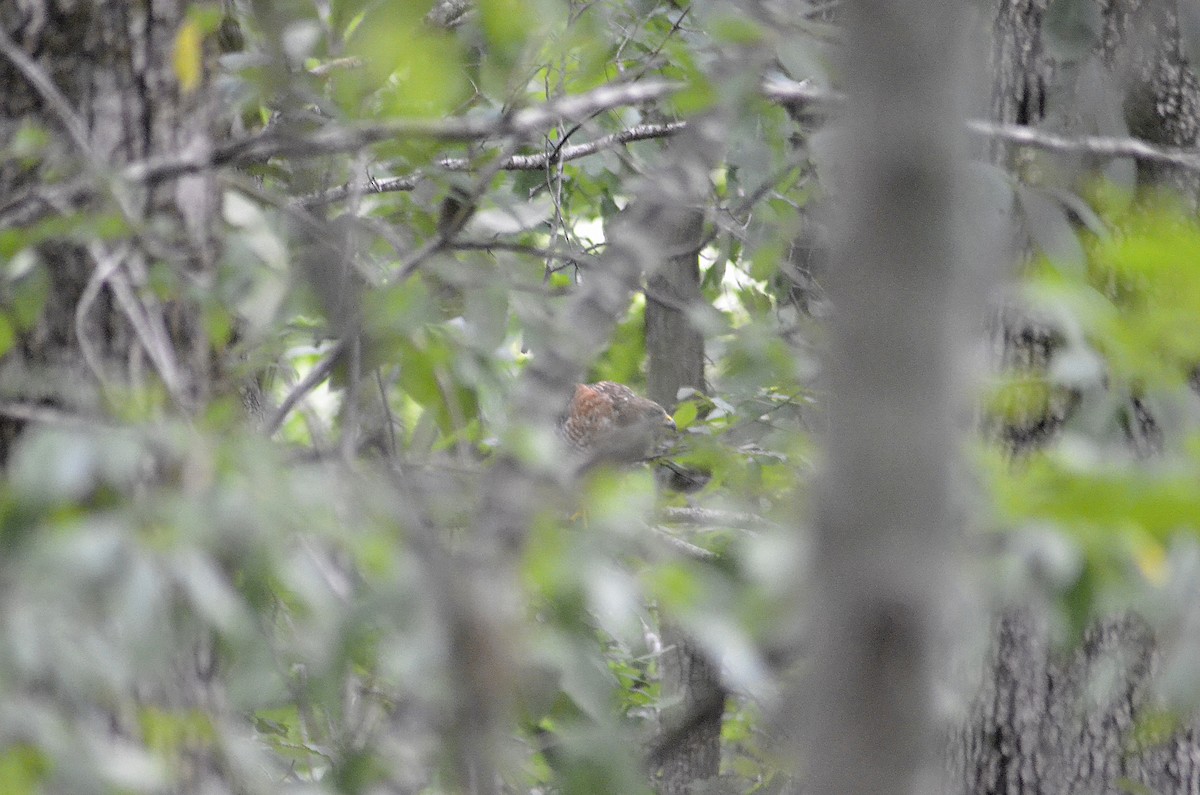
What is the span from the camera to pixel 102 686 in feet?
3.28

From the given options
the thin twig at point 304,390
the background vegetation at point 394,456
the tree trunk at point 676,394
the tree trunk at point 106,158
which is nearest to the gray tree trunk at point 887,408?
the background vegetation at point 394,456

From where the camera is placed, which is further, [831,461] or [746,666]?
[746,666]

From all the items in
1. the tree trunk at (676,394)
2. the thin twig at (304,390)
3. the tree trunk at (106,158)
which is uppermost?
the tree trunk at (106,158)

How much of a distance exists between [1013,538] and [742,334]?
23.1 inches

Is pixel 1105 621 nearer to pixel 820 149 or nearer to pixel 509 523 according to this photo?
pixel 820 149

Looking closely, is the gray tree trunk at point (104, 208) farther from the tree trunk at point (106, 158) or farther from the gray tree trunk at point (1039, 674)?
the gray tree trunk at point (1039, 674)

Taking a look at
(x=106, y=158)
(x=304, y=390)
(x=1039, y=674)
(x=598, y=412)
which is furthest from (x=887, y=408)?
(x=598, y=412)

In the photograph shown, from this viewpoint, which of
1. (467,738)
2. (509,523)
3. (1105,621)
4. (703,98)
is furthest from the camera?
(1105,621)

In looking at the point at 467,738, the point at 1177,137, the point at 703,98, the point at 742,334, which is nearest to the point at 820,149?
the point at 742,334

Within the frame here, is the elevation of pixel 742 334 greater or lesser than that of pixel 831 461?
lesser

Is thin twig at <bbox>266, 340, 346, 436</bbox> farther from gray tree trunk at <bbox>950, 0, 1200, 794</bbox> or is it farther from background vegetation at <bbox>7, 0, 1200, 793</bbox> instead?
gray tree trunk at <bbox>950, 0, 1200, 794</bbox>

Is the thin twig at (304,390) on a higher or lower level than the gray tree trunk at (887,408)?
lower

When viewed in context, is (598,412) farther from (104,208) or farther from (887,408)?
(887,408)

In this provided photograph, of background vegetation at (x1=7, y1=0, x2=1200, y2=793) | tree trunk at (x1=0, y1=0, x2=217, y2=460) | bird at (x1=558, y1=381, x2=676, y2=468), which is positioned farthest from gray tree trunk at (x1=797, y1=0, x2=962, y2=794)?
bird at (x1=558, y1=381, x2=676, y2=468)
